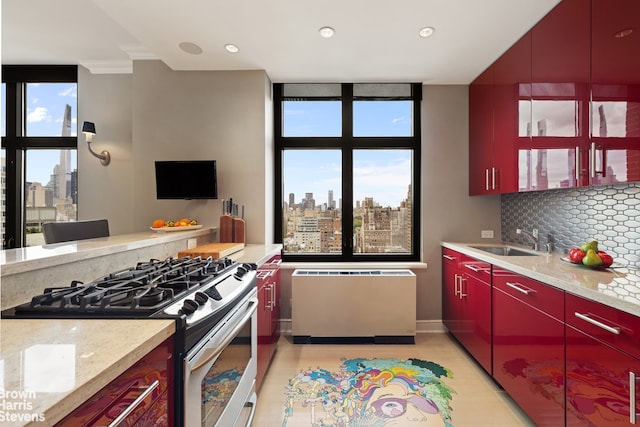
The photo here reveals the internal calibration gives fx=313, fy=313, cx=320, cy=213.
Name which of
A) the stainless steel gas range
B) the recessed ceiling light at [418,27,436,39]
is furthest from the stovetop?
the recessed ceiling light at [418,27,436,39]

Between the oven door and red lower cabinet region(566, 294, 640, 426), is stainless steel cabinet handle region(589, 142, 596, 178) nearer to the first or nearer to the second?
red lower cabinet region(566, 294, 640, 426)

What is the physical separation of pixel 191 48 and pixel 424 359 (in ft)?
11.1

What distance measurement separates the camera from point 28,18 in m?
2.61

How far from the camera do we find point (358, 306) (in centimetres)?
303

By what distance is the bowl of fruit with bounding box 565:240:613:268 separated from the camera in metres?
1.75

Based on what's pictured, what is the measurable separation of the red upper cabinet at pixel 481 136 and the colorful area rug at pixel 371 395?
1.74 metres

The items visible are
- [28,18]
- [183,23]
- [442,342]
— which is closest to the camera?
[183,23]

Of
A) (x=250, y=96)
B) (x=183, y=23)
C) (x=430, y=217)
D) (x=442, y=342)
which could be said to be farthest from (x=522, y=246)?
(x=183, y=23)

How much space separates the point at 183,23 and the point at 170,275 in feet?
6.42

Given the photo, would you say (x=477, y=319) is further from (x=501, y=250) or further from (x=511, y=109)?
(x=511, y=109)

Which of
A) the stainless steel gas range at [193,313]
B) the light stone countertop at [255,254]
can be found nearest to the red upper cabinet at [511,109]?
the light stone countertop at [255,254]

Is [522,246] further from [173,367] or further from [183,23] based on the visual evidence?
[183,23]

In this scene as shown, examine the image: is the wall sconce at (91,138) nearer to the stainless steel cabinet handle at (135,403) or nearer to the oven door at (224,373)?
the oven door at (224,373)

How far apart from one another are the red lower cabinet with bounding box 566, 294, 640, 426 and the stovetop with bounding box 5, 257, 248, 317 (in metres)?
1.64
